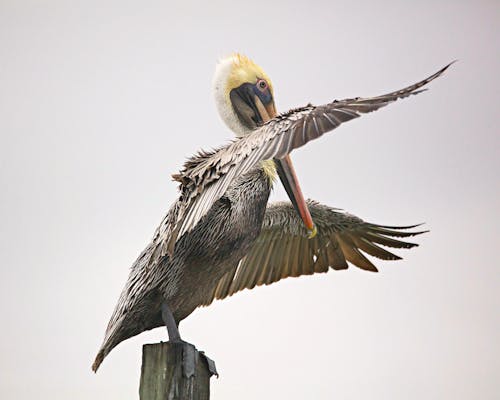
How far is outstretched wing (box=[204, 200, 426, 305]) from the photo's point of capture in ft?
17.9

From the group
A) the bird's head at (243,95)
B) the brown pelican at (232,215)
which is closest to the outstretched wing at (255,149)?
the brown pelican at (232,215)

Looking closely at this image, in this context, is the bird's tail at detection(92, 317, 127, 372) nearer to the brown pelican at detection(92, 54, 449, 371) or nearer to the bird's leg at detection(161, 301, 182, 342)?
the brown pelican at detection(92, 54, 449, 371)

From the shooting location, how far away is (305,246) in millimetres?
5660

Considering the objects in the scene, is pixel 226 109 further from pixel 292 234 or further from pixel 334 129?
pixel 334 129

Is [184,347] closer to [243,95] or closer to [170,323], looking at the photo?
[170,323]

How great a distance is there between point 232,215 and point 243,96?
3.89 ft

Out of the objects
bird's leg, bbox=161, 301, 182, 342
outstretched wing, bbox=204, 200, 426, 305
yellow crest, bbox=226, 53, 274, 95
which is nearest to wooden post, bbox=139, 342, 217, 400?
bird's leg, bbox=161, 301, 182, 342

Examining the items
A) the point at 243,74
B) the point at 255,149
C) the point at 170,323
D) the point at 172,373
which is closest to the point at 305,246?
the point at 243,74

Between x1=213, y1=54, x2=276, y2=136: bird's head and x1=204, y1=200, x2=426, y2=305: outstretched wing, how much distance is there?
654mm

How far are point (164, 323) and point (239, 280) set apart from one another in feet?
4.05

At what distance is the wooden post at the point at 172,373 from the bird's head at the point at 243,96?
181 centimetres

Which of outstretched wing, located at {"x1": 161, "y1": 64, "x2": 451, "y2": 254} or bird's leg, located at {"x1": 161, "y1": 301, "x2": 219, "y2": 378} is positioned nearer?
outstretched wing, located at {"x1": 161, "y1": 64, "x2": 451, "y2": 254}

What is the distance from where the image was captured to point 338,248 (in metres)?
5.79

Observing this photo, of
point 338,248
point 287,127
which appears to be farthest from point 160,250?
point 338,248
